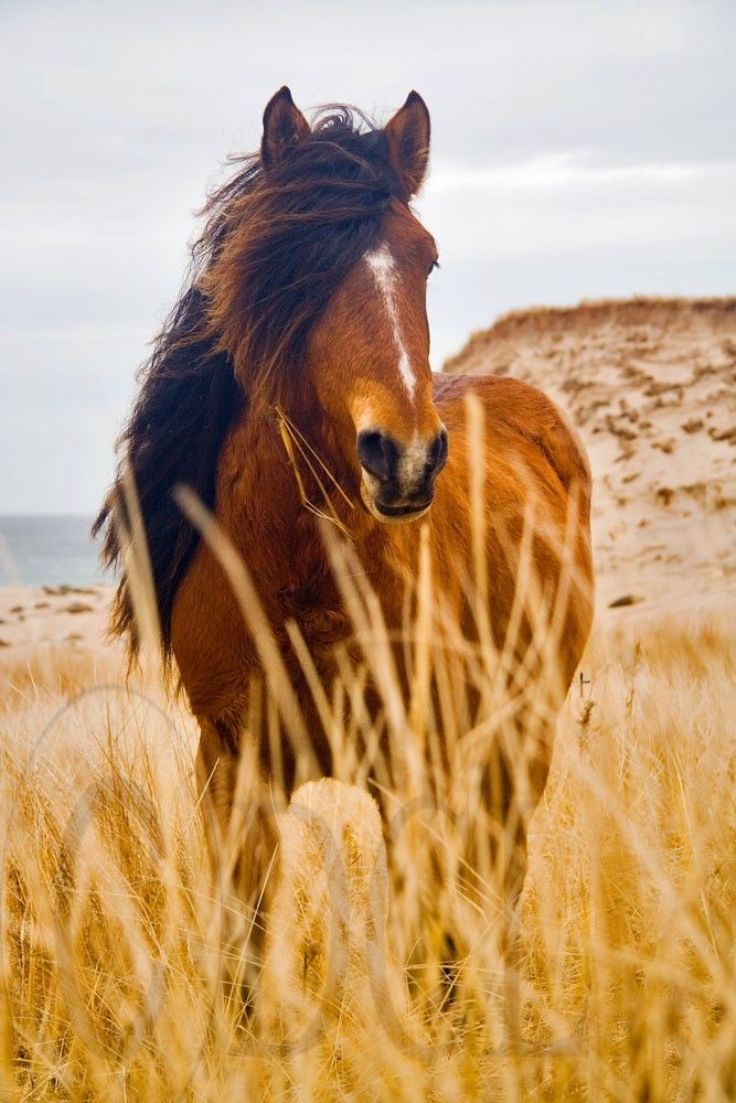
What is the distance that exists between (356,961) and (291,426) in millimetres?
1300

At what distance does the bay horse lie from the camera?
83.0 inches

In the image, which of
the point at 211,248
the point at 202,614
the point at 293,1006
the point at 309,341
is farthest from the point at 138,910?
the point at 211,248

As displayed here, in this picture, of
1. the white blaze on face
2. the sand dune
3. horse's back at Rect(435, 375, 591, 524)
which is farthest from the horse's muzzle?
the sand dune

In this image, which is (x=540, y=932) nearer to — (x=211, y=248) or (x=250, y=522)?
(x=250, y=522)

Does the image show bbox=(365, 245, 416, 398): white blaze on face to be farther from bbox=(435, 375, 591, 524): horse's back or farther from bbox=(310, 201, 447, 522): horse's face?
bbox=(435, 375, 591, 524): horse's back

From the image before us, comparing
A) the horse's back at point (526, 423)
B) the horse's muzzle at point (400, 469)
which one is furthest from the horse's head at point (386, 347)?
the horse's back at point (526, 423)

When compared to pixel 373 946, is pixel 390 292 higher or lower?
higher

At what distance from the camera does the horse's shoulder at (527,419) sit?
3779mm

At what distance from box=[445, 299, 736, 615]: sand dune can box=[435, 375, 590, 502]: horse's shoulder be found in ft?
17.6

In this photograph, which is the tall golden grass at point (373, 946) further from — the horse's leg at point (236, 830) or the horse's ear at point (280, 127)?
the horse's ear at point (280, 127)

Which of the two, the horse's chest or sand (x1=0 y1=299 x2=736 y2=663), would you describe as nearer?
the horse's chest

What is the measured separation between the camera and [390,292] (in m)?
2.15

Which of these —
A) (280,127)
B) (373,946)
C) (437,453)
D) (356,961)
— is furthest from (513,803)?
(280,127)

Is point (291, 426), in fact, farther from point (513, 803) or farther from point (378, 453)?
point (513, 803)
